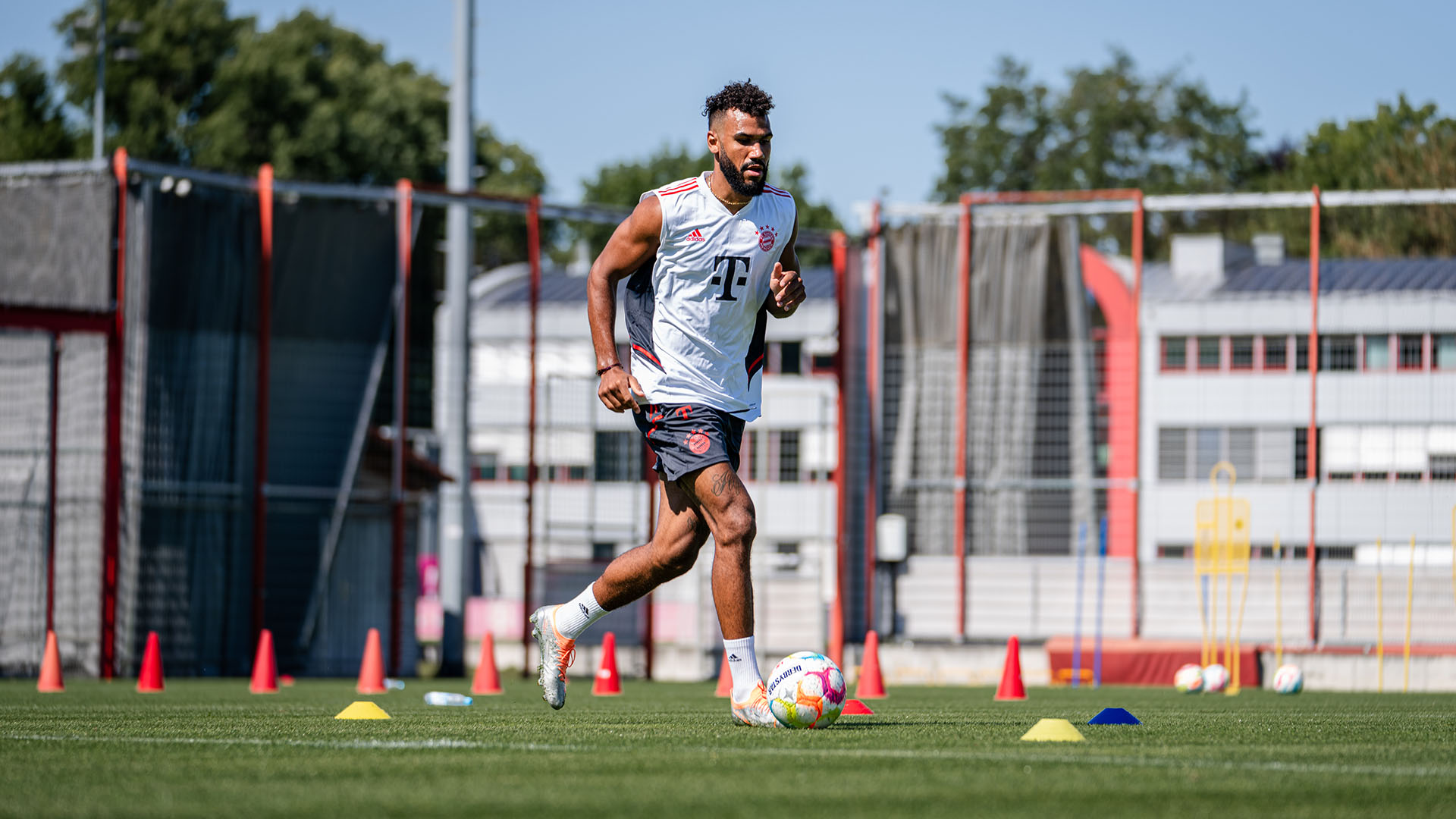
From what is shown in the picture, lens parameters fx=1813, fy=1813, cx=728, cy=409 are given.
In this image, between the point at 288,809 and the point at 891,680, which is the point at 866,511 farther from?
the point at 288,809

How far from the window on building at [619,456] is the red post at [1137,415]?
16.0ft

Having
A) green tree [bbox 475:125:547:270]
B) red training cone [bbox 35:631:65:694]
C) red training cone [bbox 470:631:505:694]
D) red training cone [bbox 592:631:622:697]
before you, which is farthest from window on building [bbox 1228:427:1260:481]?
green tree [bbox 475:125:547:270]

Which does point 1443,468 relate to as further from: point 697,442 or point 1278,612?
point 697,442

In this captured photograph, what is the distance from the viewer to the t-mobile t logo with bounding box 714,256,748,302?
6.81m

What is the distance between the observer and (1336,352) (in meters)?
17.0

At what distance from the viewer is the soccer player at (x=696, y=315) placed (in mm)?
6688

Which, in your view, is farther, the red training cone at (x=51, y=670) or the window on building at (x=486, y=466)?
the window on building at (x=486, y=466)

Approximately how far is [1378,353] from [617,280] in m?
12.0

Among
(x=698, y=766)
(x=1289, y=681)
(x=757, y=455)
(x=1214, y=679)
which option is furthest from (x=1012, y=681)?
(x=757, y=455)

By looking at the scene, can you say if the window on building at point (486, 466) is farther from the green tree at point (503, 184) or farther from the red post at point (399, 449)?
the green tree at point (503, 184)

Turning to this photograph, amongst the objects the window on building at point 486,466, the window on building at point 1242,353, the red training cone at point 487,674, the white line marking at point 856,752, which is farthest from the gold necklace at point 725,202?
the window on building at point 1242,353

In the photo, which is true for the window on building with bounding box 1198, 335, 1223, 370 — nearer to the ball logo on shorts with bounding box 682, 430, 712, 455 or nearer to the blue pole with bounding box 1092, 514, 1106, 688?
the blue pole with bounding box 1092, 514, 1106, 688

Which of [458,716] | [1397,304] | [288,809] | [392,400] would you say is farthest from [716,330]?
[1397,304]

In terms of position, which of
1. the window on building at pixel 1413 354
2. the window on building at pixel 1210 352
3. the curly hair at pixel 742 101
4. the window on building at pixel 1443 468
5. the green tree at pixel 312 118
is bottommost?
the window on building at pixel 1443 468
